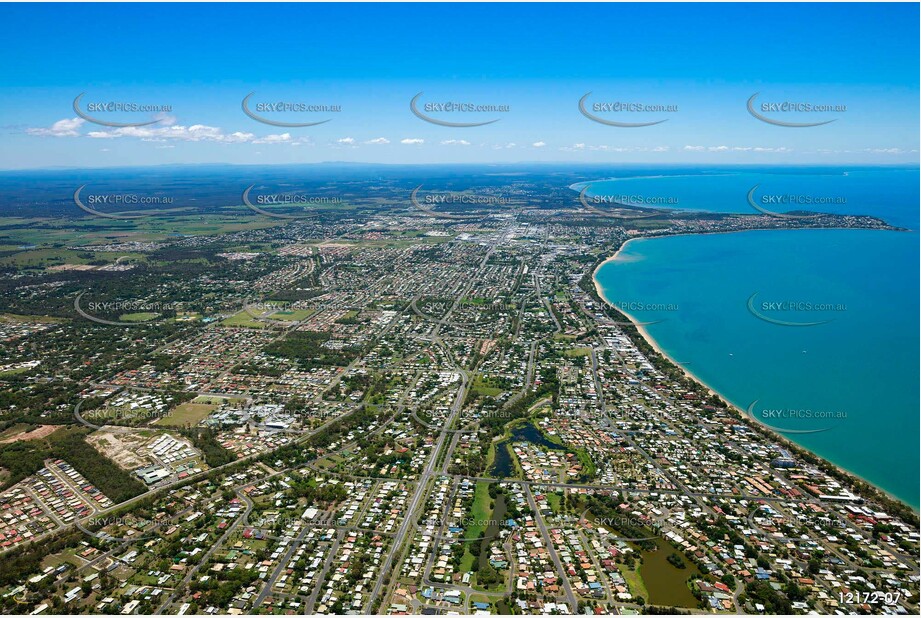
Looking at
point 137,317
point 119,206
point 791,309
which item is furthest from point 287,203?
point 791,309

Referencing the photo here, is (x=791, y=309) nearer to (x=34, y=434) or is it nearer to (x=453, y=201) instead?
(x=34, y=434)

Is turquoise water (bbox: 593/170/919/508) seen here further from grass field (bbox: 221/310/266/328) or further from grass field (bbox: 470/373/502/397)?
grass field (bbox: 221/310/266/328)

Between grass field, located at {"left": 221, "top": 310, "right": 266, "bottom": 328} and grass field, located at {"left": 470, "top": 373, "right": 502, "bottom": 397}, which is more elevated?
grass field, located at {"left": 221, "top": 310, "right": 266, "bottom": 328}

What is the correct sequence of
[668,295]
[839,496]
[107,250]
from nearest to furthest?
[839,496]
[668,295]
[107,250]

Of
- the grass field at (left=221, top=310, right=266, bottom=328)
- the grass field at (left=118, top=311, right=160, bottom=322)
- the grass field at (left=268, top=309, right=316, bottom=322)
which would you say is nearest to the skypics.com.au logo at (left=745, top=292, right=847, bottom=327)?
the grass field at (left=268, top=309, right=316, bottom=322)

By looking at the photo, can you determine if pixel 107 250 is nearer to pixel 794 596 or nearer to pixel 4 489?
pixel 4 489

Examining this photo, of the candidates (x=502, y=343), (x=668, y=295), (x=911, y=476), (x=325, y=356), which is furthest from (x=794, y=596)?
(x=668, y=295)

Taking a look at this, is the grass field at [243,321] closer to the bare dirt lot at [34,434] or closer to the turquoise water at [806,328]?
the bare dirt lot at [34,434]

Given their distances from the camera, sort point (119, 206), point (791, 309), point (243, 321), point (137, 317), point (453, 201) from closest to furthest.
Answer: point (243, 321), point (137, 317), point (791, 309), point (119, 206), point (453, 201)
